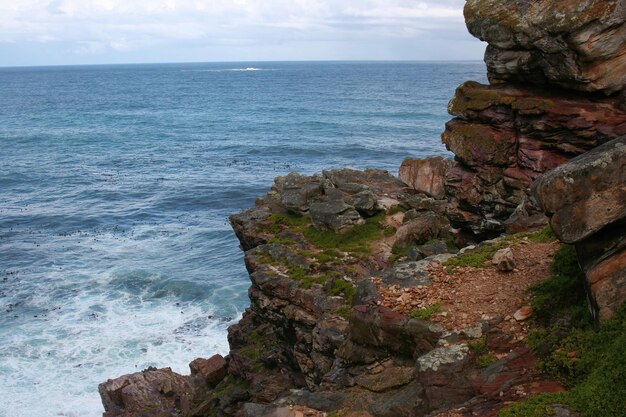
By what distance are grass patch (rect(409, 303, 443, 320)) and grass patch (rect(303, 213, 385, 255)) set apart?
12594mm

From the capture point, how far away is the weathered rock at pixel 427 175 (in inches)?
Answer: 1502

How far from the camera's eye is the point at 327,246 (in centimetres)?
3241

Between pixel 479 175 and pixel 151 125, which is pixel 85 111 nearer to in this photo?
pixel 151 125

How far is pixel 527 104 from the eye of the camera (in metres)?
26.2

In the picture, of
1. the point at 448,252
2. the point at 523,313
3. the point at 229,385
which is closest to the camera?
the point at 523,313

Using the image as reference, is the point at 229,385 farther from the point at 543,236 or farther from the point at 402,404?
the point at 543,236

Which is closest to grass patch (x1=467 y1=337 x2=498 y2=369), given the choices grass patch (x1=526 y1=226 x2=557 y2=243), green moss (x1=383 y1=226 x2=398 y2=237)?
grass patch (x1=526 y1=226 x2=557 y2=243)

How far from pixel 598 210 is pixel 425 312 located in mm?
5708

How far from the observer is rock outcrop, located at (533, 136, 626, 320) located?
14.9 metres

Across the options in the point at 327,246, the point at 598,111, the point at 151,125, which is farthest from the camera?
the point at 151,125

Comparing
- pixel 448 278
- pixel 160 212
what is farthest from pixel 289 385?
pixel 160 212

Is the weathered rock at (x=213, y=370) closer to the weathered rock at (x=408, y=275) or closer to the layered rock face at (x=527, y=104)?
the layered rock face at (x=527, y=104)

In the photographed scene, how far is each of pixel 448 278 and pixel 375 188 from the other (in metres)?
18.9

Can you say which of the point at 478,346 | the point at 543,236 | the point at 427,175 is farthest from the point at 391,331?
the point at 427,175
